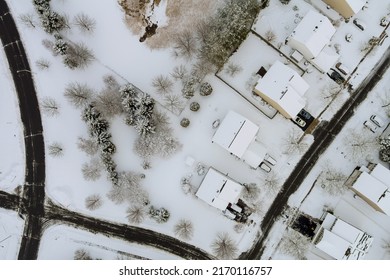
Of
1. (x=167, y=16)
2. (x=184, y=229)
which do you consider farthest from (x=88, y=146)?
(x=167, y=16)

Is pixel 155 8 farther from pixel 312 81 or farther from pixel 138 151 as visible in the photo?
pixel 312 81

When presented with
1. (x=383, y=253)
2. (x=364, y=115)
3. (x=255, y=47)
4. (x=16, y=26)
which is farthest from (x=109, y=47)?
(x=383, y=253)

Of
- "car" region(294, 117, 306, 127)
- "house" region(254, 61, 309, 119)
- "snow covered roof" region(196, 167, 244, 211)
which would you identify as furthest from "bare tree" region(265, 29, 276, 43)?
"snow covered roof" region(196, 167, 244, 211)

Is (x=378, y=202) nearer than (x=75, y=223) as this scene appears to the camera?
Yes

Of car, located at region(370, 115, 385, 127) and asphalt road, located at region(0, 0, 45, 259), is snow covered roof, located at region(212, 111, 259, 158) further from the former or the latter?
asphalt road, located at region(0, 0, 45, 259)

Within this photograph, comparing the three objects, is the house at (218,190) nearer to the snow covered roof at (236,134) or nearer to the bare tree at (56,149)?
the snow covered roof at (236,134)

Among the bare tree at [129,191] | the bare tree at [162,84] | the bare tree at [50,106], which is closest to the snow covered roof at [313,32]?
the bare tree at [162,84]
